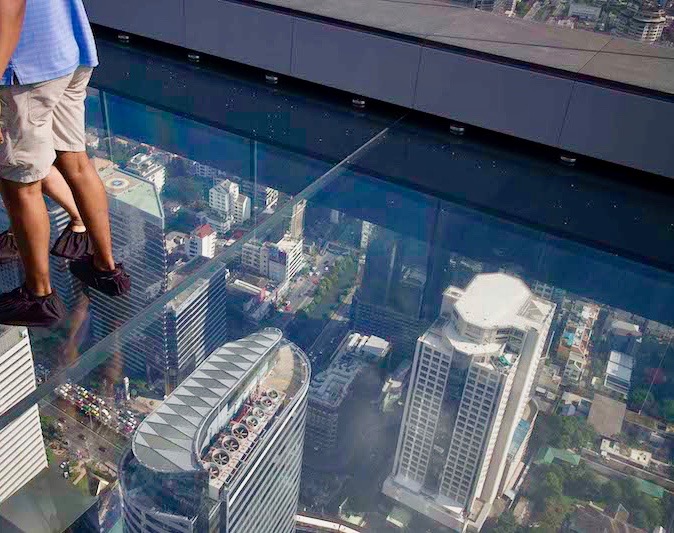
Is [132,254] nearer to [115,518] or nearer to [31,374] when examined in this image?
[31,374]

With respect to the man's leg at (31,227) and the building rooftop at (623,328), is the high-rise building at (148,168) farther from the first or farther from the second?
the building rooftop at (623,328)

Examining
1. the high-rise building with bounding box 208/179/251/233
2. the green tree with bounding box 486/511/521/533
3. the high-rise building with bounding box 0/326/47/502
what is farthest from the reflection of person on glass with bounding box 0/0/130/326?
the green tree with bounding box 486/511/521/533

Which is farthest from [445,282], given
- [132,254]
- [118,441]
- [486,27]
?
[486,27]

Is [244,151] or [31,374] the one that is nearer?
[31,374]

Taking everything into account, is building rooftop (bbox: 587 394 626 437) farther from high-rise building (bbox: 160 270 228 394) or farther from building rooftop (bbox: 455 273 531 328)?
high-rise building (bbox: 160 270 228 394)

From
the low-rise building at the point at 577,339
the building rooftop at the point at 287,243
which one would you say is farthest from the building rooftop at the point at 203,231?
the low-rise building at the point at 577,339
